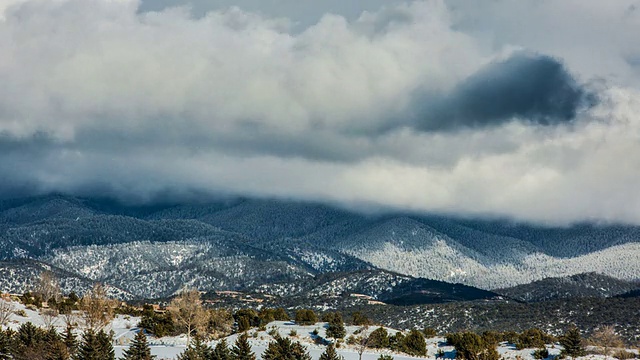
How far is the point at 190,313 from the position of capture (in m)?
A: 152

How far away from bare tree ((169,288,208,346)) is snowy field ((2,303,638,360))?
11.2ft

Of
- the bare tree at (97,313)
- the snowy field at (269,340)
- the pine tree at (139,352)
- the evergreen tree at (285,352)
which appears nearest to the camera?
the evergreen tree at (285,352)

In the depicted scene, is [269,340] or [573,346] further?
[269,340]

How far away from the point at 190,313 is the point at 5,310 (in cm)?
3455

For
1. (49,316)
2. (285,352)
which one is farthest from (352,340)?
(49,316)

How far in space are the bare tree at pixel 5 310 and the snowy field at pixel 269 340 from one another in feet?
4.33

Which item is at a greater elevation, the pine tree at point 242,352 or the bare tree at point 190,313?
the bare tree at point 190,313

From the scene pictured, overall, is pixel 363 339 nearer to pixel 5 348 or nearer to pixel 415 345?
pixel 415 345

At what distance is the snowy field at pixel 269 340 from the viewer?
456ft

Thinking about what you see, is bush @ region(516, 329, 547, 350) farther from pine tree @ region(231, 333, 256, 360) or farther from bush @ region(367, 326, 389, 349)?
pine tree @ region(231, 333, 256, 360)

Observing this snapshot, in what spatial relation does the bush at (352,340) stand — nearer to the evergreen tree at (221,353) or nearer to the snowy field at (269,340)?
the snowy field at (269,340)

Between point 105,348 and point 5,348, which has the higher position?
point 5,348

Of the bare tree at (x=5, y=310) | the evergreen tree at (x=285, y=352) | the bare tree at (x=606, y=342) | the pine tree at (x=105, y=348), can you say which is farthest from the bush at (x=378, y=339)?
the bare tree at (x=5, y=310)

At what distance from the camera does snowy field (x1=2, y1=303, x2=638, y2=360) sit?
456 feet
